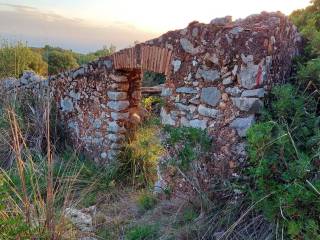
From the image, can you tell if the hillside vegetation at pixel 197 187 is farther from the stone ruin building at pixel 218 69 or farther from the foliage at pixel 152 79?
the foliage at pixel 152 79

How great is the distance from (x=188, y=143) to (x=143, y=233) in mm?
915

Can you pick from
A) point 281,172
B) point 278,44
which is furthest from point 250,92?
point 281,172

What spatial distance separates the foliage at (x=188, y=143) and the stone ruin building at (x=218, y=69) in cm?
21

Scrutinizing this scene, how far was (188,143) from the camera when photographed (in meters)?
3.52

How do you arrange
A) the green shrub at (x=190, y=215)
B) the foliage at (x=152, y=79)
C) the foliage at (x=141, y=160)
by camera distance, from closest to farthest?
the green shrub at (x=190, y=215)
the foliage at (x=141, y=160)
the foliage at (x=152, y=79)

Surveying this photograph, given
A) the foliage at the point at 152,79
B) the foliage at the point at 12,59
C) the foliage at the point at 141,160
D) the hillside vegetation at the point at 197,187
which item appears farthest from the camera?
the foliage at the point at 152,79

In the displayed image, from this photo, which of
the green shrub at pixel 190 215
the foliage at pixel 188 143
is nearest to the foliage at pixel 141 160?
the foliage at pixel 188 143

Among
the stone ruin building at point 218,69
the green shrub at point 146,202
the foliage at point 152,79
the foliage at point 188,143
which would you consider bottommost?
the green shrub at point 146,202

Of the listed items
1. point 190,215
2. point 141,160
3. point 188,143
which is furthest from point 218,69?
point 141,160

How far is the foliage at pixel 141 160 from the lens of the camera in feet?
16.8

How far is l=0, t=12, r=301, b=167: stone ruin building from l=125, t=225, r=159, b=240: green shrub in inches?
36.1

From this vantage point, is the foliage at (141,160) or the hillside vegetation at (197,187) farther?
the foliage at (141,160)

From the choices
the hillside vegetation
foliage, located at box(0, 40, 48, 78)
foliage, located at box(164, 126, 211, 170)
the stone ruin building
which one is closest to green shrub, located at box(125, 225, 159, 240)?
the hillside vegetation

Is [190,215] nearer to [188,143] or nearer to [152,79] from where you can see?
[188,143]
